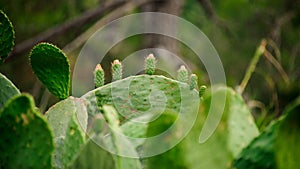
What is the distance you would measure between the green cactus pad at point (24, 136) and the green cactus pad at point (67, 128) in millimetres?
32

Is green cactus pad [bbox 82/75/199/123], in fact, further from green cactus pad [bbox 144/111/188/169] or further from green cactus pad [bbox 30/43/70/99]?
green cactus pad [bbox 144/111/188/169]

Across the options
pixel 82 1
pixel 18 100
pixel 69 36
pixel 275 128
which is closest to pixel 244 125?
pixel 275 128

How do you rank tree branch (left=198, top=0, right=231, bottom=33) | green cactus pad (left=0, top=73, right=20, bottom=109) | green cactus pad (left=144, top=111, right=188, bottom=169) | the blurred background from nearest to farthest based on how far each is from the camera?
green cactus pad (left=144, top=111, right=188, bottom=169) → green cactus pad (left=0, top=73, right=20, bottom=109) → the blurred background → tree branch (left=198, top=0, right=231, bottom=33)

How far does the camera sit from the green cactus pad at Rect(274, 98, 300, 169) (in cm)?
36

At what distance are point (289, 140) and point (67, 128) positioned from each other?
0.15 metres

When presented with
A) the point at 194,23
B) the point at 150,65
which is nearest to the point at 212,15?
the point at 194,23

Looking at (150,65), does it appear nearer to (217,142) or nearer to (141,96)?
(141,96)

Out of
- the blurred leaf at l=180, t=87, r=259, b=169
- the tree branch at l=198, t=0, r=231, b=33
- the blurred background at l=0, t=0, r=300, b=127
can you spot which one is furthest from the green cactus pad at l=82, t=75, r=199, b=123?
the tree branch at l=198, t=0, r=231, b=33

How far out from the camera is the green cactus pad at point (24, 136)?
384mm

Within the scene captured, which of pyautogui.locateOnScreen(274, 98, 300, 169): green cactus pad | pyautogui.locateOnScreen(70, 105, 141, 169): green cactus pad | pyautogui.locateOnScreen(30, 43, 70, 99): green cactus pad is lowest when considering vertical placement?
pyautogui.locateOnScreen(274, 98, 300, 169): green cactus pad

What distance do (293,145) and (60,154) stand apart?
0.55ft

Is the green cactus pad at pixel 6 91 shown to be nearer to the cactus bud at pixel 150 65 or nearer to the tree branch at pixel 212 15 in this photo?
the cactus bud at pixel 150 65

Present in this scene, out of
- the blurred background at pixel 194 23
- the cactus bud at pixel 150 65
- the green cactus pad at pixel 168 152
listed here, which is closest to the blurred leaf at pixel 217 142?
the green cactus pad at pixel 168 152

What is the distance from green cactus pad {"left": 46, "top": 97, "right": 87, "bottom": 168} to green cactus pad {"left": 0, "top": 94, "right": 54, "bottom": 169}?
0.10 feet
